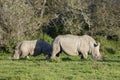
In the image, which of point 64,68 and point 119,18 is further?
point 119,18

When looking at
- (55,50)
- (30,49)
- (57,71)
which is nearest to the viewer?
(57,71)

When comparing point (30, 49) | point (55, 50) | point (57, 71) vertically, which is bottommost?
point (30, 49)

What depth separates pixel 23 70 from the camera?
16.2m

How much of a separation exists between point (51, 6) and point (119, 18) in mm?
4772

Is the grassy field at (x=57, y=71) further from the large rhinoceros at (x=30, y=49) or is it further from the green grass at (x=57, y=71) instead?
the large rhinoceros at (x=30, y=49)

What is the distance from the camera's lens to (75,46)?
21.0 m

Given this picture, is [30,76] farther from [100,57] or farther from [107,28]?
[107,28]

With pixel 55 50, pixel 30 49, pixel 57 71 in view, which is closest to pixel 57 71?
pixel 57 71

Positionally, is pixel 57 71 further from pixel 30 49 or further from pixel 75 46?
pixel 30 49

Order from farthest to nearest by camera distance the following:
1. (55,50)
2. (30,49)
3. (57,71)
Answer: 1. (30,49)
2. (55,50)
3. (57,71)

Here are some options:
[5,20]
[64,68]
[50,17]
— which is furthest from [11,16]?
[64,68]

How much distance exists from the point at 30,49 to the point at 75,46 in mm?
2399

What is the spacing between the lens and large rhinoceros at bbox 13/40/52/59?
21781 millimetres

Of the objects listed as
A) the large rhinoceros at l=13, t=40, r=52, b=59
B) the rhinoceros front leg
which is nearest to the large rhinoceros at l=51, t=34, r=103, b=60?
the rhinoceros front leg
